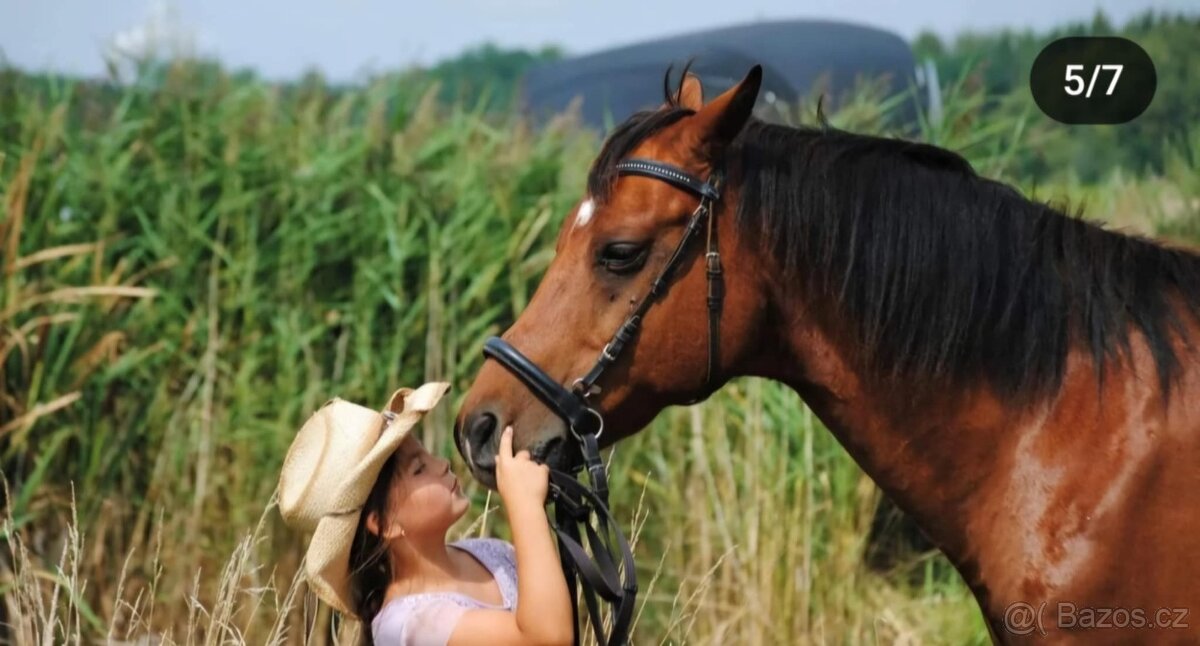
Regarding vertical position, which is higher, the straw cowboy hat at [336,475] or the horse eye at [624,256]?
the horse eye at [624,256]

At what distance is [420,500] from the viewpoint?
2.37 meters

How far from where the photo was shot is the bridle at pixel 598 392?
2396 millimetres

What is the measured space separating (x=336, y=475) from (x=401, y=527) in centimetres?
15

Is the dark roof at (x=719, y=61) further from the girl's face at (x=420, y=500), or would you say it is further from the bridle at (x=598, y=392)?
the girl's face at (x=420, y=500)

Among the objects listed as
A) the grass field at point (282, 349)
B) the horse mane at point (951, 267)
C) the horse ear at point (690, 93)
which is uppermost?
the horse ear at point (690, 93)

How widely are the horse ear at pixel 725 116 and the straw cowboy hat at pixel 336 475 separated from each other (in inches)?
27.7

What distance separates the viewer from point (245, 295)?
17.3 ft

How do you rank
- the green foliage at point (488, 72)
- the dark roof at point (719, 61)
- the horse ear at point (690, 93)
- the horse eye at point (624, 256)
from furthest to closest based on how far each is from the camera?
the dark roof at point (719, 61) → the green foliage at point (488, 72) → the horse ear at point (690, 93) → the horse eye at point (624, 256)

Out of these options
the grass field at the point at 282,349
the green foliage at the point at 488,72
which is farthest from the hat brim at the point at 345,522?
the green foliage at the point at 488,72

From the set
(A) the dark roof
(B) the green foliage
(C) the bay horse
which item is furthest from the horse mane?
(A) the dark roof
